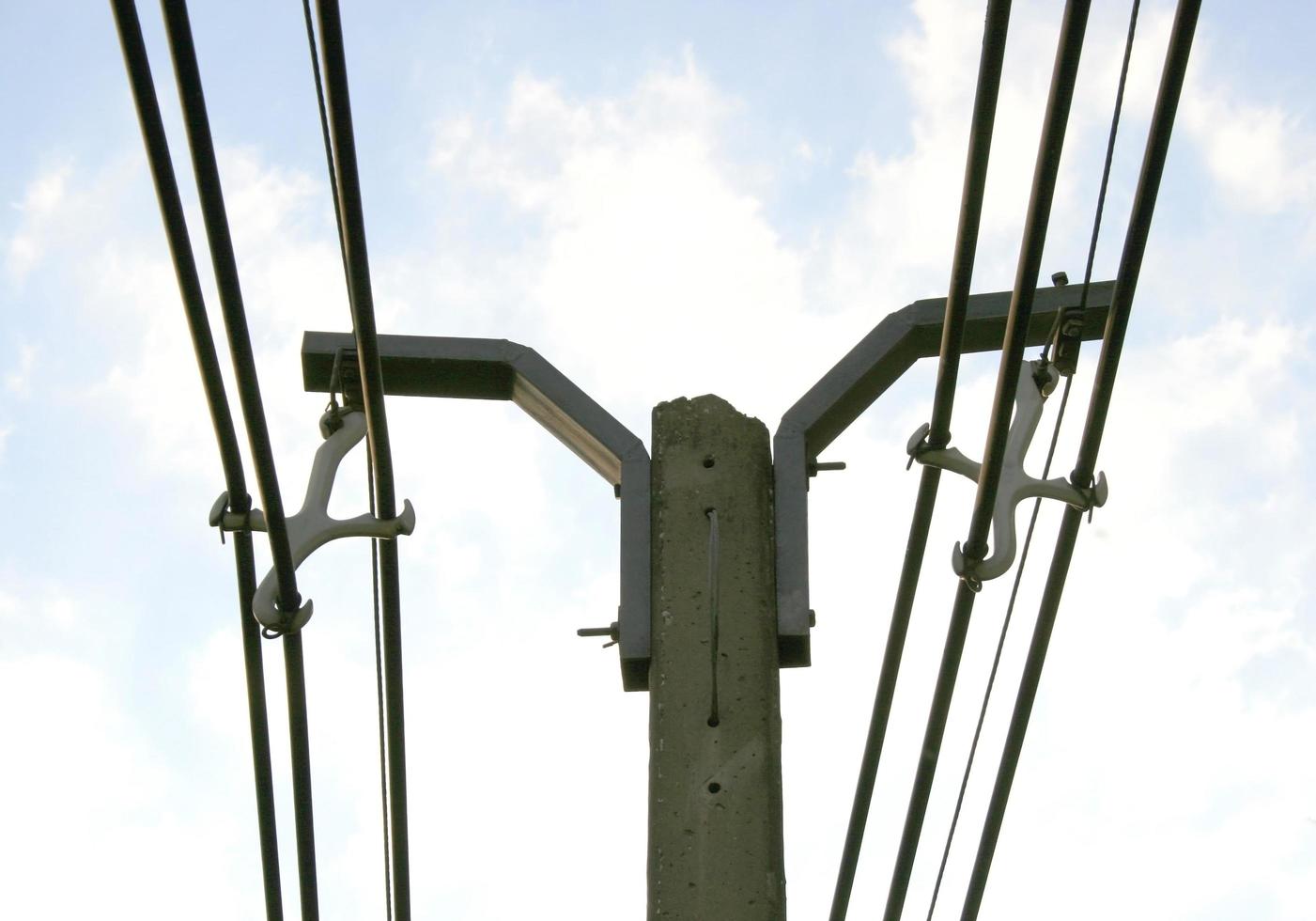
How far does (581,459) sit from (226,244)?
4.12ft

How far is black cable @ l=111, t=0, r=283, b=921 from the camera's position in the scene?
10.5 ft

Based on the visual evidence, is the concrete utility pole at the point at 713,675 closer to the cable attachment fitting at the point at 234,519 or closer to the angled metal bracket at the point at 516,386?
the angled metal bracket at the point at 516,386

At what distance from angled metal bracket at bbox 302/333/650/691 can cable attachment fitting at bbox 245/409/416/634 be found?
26cm

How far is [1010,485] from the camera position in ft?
13.7

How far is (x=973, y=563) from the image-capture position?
4.22 meters

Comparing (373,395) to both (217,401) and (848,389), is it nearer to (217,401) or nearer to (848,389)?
(217,401)

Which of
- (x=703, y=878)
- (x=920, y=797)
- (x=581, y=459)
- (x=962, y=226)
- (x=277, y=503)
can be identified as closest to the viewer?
(x=703, y=878)

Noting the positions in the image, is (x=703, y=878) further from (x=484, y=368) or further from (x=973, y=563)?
(x=484, y=368)

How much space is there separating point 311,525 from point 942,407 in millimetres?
1598

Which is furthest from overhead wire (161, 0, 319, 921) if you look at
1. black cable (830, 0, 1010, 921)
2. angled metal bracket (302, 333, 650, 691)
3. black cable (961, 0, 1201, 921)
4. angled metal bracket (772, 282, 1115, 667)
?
black cable (961, 0, 1201, 921)

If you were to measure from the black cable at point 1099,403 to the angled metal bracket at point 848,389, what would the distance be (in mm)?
231

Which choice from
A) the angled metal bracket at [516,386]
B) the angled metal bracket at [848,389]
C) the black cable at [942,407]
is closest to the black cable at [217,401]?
the angled metal bracket at [516,386]

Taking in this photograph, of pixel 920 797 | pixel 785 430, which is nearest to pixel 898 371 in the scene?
pixel 785 430

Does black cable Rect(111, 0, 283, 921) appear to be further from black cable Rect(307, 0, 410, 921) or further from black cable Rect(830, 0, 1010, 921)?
black cable Rect(830, 0, 1010, 921)
